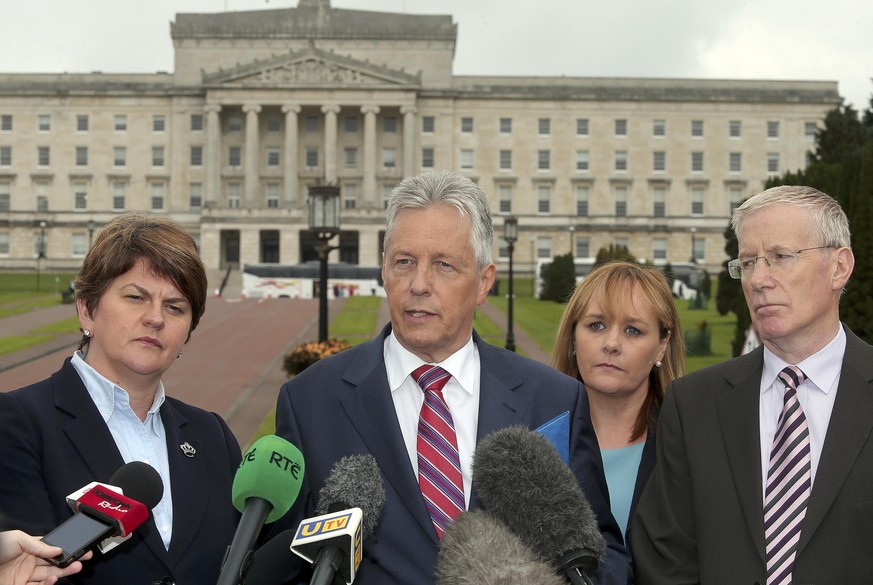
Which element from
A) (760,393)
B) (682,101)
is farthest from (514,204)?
(760,393)

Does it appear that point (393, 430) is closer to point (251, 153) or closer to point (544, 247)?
point (251, 153)

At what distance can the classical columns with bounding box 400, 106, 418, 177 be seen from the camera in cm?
7944

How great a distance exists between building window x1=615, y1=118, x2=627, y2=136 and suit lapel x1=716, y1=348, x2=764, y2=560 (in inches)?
3256

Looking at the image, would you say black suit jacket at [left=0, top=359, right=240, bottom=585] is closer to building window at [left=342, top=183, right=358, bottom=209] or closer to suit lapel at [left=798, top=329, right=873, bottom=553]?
suit lapel at [left=798, top=329, right=873, bottom=553]

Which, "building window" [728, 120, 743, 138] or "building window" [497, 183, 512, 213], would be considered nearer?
"building window" [497, 183, 512, 213]

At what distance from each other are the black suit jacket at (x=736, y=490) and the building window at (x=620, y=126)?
271 ft

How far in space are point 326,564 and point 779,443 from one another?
2105mm

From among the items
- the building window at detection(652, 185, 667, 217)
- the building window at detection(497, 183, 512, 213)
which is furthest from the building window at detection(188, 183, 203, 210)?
the building window at detection(652, 185, 667, 217)

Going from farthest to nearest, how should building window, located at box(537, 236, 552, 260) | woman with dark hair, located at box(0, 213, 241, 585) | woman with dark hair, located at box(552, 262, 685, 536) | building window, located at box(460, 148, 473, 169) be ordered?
building window, located at box(460, 148, 473, 169) → building window, located at box(537, 236, 552, 260) → woman with dark hair, located at box(552, 262, 685, 536) → woman with dark hair, located at box(0, 213, 241, 585)

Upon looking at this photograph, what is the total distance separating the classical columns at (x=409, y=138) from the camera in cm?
7944

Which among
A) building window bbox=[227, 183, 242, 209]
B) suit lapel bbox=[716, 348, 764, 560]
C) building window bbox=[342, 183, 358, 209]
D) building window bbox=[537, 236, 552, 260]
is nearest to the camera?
suit lapel bbox=[716, 348, 764, 560]

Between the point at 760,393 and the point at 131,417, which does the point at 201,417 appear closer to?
the point at 131,417

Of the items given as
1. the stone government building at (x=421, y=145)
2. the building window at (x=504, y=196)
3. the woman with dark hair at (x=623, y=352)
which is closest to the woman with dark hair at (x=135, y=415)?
the woman with dark hair at (x=623, y=352)

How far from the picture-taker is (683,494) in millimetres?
3574
